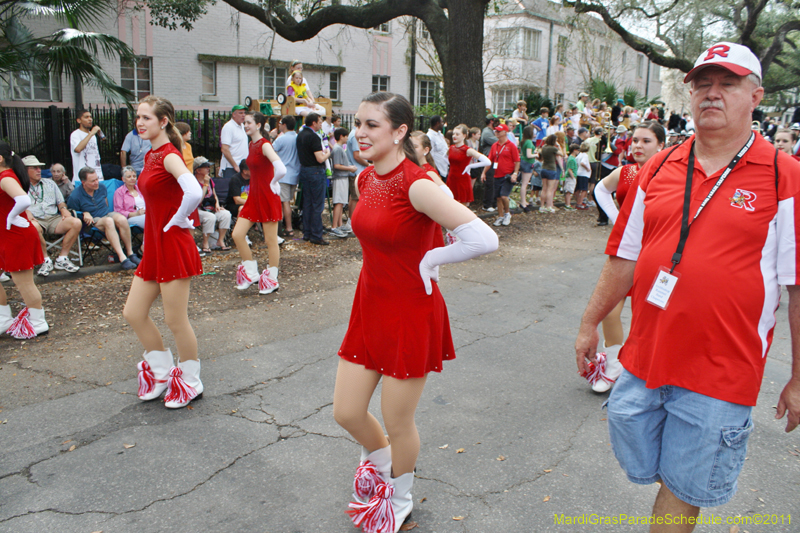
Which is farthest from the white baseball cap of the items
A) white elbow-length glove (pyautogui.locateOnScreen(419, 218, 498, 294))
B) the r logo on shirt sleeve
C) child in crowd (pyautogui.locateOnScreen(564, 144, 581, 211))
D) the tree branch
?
the tree branch

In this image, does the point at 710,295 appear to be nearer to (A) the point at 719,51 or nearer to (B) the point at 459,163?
(A) the point at 719,51

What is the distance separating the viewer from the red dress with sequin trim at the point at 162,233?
4184 mm

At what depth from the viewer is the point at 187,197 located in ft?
13.3

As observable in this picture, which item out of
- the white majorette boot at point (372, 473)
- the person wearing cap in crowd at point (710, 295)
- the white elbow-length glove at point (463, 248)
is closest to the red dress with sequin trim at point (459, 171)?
the white majorette boot at point (372, 473)

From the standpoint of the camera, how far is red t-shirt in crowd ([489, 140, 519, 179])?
42.6 feet

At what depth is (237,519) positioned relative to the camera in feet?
10.1

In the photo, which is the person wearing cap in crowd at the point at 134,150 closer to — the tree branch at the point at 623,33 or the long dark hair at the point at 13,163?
the long dark hair at the point at 13,163

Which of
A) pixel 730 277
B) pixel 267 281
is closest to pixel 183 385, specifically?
pixel 267 281

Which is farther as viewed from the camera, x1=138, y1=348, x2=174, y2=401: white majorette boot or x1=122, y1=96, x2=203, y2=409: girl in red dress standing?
x1=138, y1=348, x2=174, y2=401: white majorette boot

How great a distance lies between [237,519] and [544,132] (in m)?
16.7

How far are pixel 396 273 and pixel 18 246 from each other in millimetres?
4363

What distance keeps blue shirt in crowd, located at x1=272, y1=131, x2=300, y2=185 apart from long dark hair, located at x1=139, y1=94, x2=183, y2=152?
593 centimetres

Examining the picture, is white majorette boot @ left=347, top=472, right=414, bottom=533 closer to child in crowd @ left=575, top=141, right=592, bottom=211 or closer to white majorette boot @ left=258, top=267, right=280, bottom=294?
white majorette boot @ left=258, top=267, right=280, bottom=294

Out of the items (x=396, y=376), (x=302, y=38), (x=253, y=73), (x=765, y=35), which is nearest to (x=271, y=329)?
(x=396, y=376)
